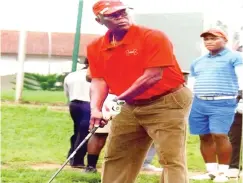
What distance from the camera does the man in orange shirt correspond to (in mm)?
5152

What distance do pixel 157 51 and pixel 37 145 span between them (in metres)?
6.20

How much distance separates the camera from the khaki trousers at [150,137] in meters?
5.31

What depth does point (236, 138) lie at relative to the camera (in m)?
8.51

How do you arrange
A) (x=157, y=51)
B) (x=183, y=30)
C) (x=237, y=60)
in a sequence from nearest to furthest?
(x=157, y=51)
(x=237, y=60)
(x=183, y=30)

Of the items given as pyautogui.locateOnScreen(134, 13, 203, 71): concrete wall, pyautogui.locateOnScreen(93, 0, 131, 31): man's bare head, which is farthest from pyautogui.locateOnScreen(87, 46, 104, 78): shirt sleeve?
pyautogui.locateOnScreen(134, 13, 203, 71): concrete wall

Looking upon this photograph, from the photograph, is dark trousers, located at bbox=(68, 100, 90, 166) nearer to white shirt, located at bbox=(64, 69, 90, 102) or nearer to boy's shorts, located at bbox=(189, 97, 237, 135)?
white shirt, located at bbox=(64, 69, 90, 102)

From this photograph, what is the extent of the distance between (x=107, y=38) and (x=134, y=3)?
26.4 feet

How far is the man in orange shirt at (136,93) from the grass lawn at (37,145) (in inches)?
78.6

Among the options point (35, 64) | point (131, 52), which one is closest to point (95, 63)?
point (131, 52)

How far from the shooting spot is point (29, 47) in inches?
793

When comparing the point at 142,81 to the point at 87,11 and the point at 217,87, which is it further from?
the point at 87,11

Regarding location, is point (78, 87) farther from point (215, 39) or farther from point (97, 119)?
point (97, 119)

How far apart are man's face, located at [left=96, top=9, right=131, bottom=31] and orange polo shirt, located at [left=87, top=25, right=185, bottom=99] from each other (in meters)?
0.06

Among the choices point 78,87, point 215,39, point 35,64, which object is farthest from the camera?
point 35,64
